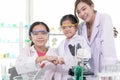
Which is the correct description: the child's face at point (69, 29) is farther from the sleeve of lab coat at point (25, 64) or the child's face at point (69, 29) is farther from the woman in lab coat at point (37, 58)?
the sleeve of lab coat at point (25, 64)

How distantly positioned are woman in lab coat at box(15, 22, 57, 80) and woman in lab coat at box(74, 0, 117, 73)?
0.30 metres

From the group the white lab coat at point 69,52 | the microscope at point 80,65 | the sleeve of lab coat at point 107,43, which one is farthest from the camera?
the sleeve of lab coat at point 107,43

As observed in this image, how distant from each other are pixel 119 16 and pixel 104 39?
2972 millimetres

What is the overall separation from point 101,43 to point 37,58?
507 mm

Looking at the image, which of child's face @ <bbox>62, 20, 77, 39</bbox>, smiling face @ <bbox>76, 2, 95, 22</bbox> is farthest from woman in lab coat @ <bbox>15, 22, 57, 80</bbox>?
smiling face @ <bbox>76, 2, 95, 22</bbox>

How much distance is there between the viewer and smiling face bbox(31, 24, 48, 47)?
5.46ft

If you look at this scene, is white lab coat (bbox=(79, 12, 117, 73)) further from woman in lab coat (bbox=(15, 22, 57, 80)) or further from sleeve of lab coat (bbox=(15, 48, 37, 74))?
sleeve of lab coat (bbox=(15, 48, 37, 74))

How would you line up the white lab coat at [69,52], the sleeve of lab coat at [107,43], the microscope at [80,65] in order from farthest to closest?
the sleeve of lab coat at [107,43] → the white lab coat at [69,52] → the microscope at [80,65]

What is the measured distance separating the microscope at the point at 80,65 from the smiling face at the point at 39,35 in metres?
0.26

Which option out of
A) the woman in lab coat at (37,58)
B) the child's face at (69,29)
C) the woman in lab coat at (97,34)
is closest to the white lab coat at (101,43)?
the woman in lab coat at (97,34)

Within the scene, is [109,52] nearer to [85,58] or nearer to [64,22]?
[85,58]

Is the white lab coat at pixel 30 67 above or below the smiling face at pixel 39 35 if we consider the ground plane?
below

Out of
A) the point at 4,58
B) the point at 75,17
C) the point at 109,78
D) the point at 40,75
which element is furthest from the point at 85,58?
the point at 4,58

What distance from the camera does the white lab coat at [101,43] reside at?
165 cm
